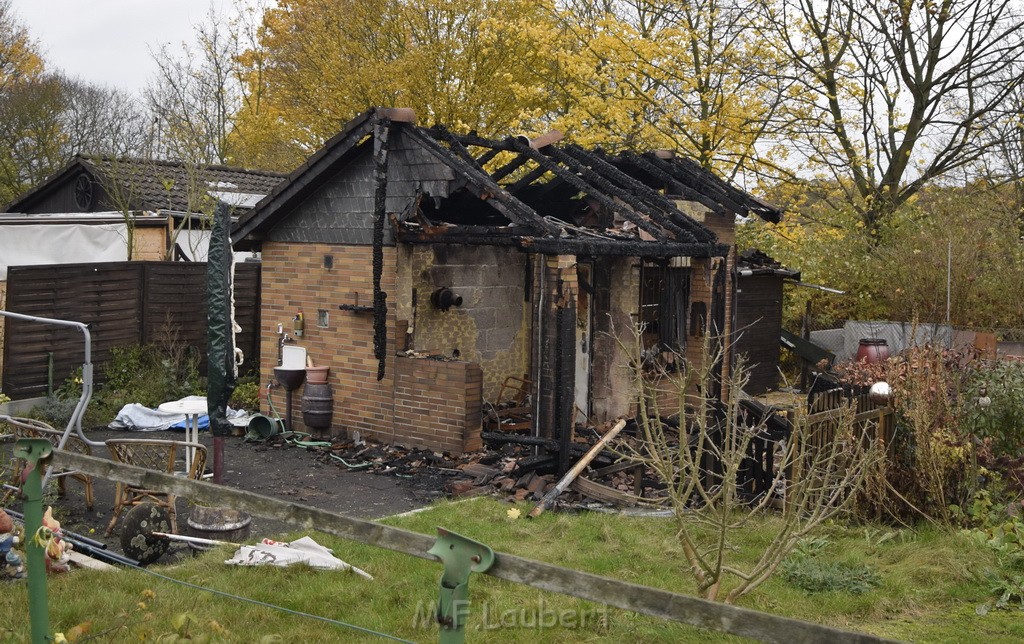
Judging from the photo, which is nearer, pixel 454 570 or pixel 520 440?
pixel 454 570

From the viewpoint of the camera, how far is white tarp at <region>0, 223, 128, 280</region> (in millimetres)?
17406

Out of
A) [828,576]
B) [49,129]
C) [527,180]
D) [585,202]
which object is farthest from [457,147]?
[49,129]

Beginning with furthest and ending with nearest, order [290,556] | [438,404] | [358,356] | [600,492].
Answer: [358,356]
[438,404]
[600,492]
[290,556]

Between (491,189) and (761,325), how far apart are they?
774cm

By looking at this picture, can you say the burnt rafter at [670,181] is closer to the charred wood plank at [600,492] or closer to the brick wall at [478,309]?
the brick wall at [478,309]

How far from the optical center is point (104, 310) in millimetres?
13695

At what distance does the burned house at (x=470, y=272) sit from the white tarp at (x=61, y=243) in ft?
22.0

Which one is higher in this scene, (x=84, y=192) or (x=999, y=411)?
(x=84, y=192)

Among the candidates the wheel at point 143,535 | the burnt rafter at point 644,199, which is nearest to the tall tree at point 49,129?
the burnt rafter at point 644,199

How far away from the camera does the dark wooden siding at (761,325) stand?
16.4m

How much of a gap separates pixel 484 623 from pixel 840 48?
1827 centimetres

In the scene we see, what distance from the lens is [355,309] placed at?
11.7 meters

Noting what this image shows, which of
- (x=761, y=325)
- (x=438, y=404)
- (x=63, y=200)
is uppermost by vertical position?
(x=63, y=200)

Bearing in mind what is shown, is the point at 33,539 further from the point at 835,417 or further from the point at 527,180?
the point at 527,180
